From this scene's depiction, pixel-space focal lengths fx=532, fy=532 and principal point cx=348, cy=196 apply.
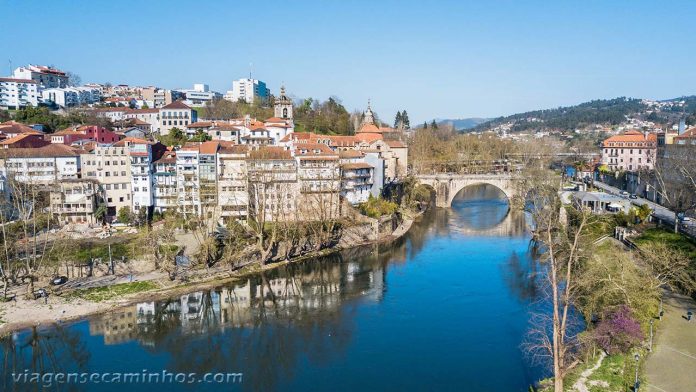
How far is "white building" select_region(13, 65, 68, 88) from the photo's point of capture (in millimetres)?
54062

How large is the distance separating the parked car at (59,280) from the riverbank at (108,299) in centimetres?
91

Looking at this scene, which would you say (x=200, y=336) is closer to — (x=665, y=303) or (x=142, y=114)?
(x=665, y=303)

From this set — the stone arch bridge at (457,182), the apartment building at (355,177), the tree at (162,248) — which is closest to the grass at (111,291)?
the tree at (162,248)

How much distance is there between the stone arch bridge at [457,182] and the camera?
38.5 m

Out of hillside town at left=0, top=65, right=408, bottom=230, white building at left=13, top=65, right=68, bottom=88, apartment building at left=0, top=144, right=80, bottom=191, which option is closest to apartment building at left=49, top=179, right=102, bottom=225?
hillside town at left=0, top=65, right=408, bottom=230


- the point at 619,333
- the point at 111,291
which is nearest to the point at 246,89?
the point at 111,291

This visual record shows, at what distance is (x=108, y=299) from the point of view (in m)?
18.2

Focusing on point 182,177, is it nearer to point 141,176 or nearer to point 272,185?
point 141,176

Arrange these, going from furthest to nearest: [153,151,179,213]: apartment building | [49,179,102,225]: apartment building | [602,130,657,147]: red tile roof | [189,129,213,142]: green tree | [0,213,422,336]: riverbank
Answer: [602,130,657,147]: red tile roof
[189,129,213,142]: green tree
[153,151,179,213]: apartment building
[49,179,102,225]: apartment building
[0,213,422,336]: riverbank

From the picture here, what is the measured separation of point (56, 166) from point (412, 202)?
21270 millimetres

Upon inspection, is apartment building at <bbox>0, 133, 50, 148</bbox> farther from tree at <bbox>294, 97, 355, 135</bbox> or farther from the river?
tree at <bbox>294, 97, 355, 135</bbox>

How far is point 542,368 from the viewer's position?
530 inches

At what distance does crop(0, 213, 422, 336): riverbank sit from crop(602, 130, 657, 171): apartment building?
35.3 meters

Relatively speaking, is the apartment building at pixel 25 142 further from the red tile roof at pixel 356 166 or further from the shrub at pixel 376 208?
the shrub at pixel 376 208
